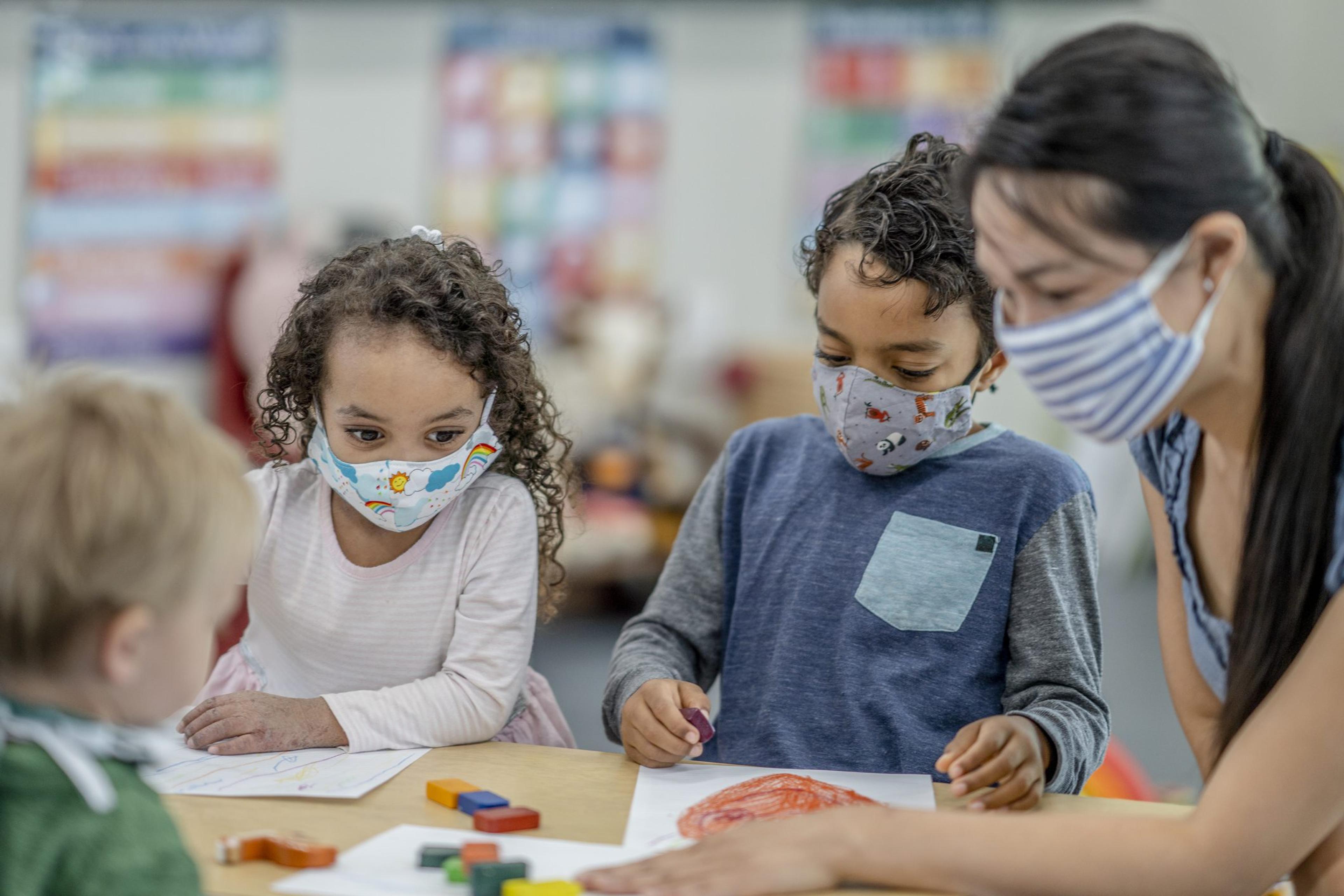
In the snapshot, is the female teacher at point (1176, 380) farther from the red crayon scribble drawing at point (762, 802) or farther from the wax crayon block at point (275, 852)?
the wax crayon block at point (275, 852)

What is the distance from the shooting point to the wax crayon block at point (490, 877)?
32.1 inches

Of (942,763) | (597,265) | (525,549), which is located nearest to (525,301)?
(597,265)

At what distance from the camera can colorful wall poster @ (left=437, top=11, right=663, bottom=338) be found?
4.35 meters

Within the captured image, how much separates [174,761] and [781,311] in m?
3.70

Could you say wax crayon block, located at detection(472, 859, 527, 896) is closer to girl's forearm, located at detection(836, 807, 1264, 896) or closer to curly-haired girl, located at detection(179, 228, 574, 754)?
girl's forearm, located at detection(836, 807, 1264, 896)

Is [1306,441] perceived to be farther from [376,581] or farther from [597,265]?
[597,265]

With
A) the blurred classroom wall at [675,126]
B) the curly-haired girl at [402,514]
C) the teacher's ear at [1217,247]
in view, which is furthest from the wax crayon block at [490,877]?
the blurred classroom wall at [675,126]

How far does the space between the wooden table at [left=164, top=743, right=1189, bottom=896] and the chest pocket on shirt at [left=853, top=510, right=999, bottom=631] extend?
242mm

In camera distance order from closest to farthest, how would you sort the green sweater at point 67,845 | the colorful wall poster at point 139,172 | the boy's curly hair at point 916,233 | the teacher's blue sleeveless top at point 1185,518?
1. the green sweater at point 67,845
2. the teacher's blue sleeveless top at point 1185,518
3. the boy's curly hair at point 916,233
4. the colorful wall poster at point 139,172

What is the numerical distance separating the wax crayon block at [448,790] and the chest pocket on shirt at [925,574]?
48 cm

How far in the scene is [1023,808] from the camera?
102cm

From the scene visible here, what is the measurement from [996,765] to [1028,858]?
0.15 metres

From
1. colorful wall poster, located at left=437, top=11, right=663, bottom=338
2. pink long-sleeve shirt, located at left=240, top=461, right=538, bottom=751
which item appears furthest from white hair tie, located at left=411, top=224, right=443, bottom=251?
colorful wall poster, located at left=437, top=11, right=663, bottom=338

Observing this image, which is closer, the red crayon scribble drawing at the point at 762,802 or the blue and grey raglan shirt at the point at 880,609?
the red crayon scribble drawing at the point at 762,802
